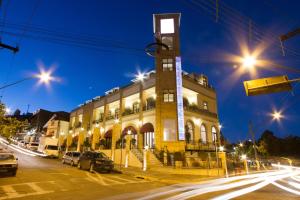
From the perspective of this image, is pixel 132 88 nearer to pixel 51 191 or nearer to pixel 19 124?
pixel 19 124

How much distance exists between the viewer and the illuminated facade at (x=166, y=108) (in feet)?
89.2

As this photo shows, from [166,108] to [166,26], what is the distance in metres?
13.0

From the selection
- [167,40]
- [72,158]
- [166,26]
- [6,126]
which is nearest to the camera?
[6,126]

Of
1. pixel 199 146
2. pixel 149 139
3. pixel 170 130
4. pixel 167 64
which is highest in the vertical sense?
pixel 167 64

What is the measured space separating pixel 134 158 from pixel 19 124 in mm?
12360

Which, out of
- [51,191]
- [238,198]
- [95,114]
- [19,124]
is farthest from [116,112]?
[238,198]

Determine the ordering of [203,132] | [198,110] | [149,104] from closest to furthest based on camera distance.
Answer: [198,110] < [149,104] < [203,132]

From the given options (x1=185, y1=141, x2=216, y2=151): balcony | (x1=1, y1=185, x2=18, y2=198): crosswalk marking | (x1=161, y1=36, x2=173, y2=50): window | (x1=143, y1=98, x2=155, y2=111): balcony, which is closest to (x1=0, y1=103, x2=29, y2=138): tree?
(x1=1, y1=185, x2=18, y2=198): crosswalk marking

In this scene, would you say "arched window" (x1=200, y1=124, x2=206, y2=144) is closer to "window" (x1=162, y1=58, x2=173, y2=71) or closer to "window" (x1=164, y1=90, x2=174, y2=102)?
"window" (x1=164, y1=90, x2=174, y2=102)

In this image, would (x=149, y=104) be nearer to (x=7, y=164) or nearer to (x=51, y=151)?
(x=7, y=164)

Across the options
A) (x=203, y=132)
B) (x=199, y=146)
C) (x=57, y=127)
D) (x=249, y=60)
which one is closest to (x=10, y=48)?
(x=249, y=60)

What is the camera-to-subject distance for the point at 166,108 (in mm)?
27844

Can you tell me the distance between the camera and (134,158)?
24.8m

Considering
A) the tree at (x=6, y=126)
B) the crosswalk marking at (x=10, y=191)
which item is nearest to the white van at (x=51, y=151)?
the tree at (x=6, y=126)
